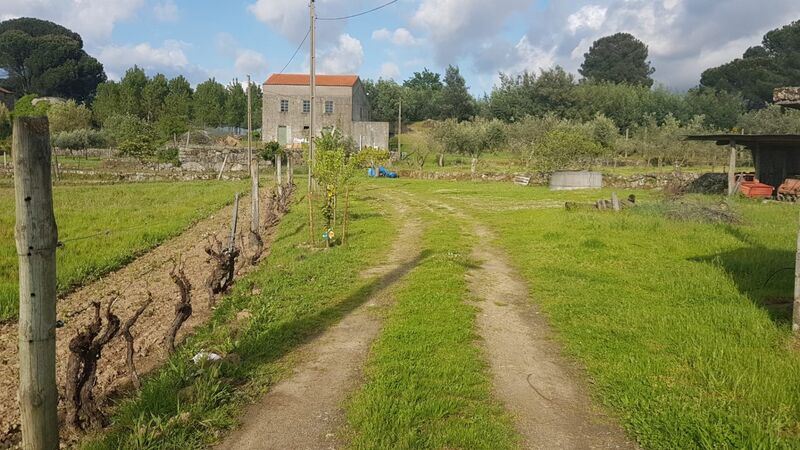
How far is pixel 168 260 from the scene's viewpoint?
1148cm

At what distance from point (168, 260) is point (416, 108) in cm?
7065

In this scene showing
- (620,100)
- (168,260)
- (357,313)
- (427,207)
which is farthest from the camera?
(620,100)

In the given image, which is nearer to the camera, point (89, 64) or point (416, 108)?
point (416, 108)

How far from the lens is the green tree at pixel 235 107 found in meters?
68.8

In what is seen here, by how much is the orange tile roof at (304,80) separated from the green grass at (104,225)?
1213 inches

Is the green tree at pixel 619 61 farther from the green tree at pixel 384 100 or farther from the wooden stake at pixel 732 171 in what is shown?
the wooden stake at pixel 732 171

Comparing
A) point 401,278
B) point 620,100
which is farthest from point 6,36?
point 401,278

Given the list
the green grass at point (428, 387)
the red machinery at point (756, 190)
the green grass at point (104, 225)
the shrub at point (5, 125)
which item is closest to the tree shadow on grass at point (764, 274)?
the green grass at point (428, 387)

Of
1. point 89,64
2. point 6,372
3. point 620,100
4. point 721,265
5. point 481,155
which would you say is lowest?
point 6,372

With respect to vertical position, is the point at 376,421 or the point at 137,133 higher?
the point at 137,133

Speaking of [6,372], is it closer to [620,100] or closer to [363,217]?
[363,217]

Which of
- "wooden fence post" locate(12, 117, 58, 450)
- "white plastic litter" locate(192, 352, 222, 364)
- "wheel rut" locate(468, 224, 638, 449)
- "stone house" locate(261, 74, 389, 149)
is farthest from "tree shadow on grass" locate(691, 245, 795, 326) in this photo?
"stone house" locate(261, 74, 389, 149)

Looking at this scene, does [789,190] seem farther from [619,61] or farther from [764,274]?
[619,61]

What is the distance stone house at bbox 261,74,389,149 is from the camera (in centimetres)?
5628
